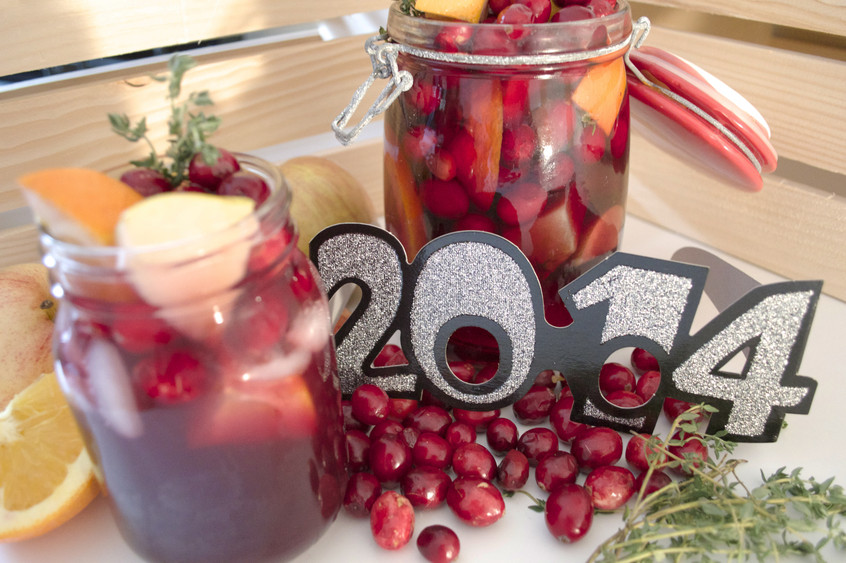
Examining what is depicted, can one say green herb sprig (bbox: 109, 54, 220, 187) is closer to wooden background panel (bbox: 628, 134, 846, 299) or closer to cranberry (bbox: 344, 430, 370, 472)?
cranberry (bbox: 344, 430, 370, 472)

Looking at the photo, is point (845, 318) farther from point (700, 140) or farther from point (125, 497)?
point (125, 497)

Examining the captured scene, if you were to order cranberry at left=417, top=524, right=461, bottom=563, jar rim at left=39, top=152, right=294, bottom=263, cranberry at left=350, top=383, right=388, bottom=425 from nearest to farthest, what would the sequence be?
jar rim at left=39, top=152, right=294, bottom=263 < cranberry at left=417, top=524, right=461, bottom=563 < cranberry at left=350, top=383, right=388, bottom=425

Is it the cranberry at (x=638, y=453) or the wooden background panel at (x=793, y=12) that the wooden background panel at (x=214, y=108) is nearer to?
the wooden background panel at (x=793, y=12)

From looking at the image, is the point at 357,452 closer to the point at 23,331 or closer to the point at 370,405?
the point at 370,405

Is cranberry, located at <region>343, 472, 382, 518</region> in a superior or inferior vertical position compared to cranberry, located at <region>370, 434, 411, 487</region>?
inferior

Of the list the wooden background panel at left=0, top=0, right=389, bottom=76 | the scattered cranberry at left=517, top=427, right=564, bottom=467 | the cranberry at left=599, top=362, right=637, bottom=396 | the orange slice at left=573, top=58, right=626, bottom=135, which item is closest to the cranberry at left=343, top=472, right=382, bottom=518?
the scattered cranberry at left=517, top=427, right=564, bottom=467

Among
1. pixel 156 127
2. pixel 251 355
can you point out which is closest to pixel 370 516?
pixel 251 355

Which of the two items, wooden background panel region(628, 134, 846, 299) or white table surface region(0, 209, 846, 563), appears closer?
white table surface region(0, 209, 846, 563)
